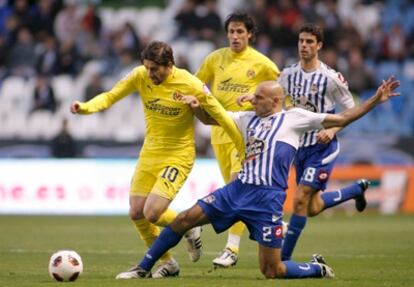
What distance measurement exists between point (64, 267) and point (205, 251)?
438 cm

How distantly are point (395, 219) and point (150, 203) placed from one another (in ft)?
33.8

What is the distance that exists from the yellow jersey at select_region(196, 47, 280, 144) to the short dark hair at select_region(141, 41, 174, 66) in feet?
7.33

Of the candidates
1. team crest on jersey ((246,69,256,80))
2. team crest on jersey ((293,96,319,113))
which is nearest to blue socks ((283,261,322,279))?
team crest on jersey ((293,96,319,113))

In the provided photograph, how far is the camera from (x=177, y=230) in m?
10.1

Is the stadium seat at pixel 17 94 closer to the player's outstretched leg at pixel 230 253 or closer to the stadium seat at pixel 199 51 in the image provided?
the stadium seat at pixel 199 51

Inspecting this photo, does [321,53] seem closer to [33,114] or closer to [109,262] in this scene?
[33,114]

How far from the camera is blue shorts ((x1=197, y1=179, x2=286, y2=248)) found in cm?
997

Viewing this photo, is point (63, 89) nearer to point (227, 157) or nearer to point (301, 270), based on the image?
point (227, 157)

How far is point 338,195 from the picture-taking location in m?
12.4

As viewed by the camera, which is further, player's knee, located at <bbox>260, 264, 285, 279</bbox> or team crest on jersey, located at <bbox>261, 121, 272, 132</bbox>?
team crest on jersey, located at <bbox>261, 121, 272, 132</bbox>

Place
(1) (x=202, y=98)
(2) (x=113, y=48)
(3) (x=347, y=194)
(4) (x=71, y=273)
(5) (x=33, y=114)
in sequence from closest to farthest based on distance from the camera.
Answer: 1. (4) (x=71, y=273)
2. (1) (x=202, y=98)
3. (3) (x=347, y=194)
4. (5) (x=33, y=114)
5. (2) (x=113, y=48)

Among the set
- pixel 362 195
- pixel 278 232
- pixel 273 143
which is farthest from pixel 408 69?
pixel 278 232

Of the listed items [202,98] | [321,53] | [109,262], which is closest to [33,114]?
[321,53]

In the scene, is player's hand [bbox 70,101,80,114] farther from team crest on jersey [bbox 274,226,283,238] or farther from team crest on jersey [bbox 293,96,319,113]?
team crest on jersey [bbox 293,96,319,113]
